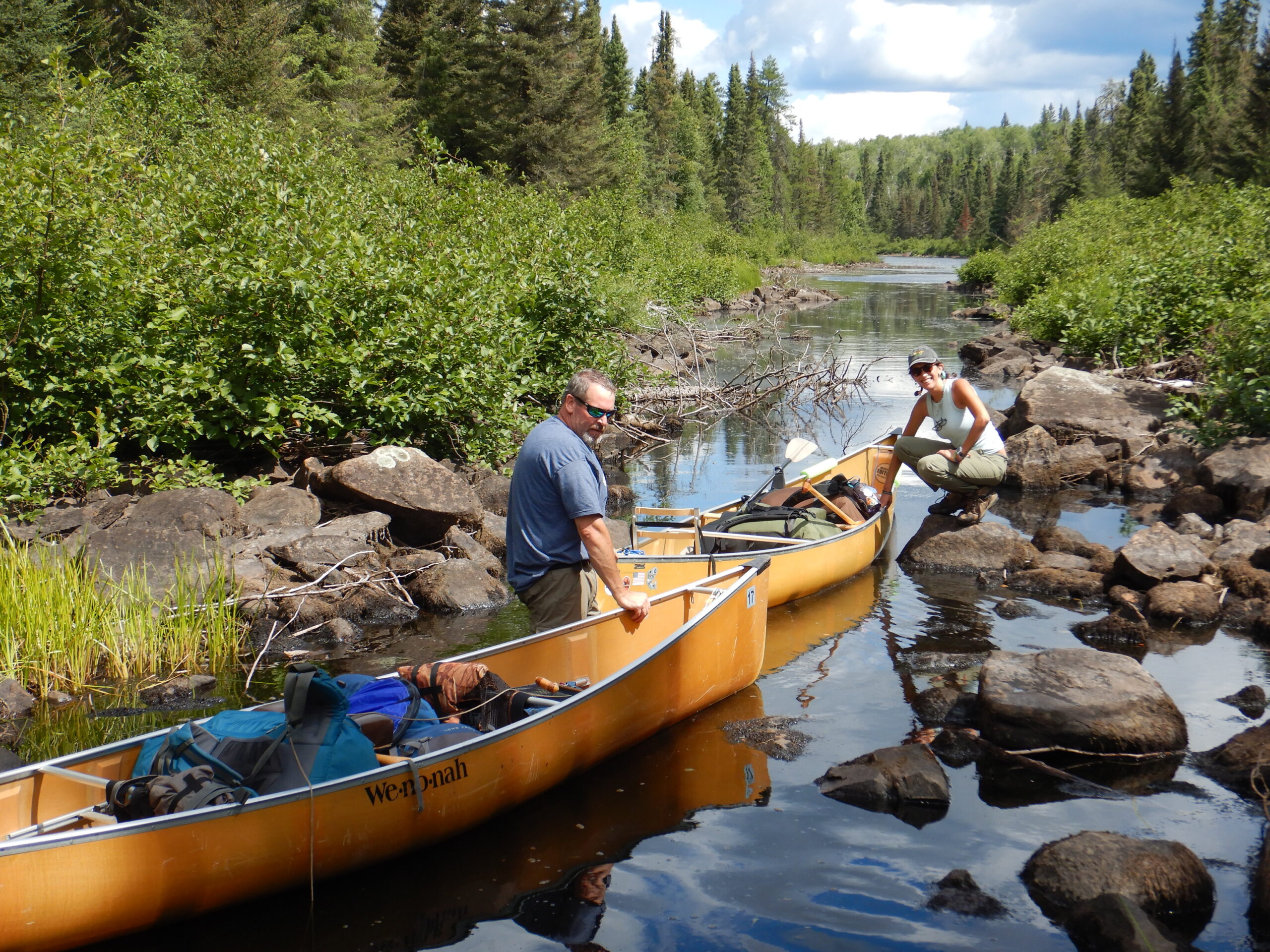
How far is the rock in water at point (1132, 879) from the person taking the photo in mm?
4148

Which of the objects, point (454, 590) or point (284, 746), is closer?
point (284, 746)

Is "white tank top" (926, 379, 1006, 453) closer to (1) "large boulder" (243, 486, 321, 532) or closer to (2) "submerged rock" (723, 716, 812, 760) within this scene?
(2) "submerged rock" (723, 716, 812, 760)

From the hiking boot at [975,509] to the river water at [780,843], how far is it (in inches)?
86.1

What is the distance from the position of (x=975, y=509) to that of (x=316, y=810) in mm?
7410

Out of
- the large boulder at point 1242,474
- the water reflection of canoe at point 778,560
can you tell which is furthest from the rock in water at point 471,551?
the large boulder at point 1242,474

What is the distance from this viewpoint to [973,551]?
9352 millimetres

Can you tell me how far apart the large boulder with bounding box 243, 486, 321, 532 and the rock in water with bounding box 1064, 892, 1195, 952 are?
22.4 ft

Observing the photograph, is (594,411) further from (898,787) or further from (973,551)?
(973,551)

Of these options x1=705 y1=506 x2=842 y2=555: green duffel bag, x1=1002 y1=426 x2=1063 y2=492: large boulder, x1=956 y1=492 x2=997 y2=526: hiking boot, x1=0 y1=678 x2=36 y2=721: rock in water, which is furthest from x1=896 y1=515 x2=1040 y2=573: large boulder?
x1=0 y1=678 x2=36 y2=721: rock in water

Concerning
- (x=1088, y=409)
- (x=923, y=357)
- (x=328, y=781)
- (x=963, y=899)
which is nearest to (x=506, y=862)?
(x=328, y=781)

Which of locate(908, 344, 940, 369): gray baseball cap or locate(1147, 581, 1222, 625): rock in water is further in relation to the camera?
locate(908, 344, 940, 369): gray baseball cap

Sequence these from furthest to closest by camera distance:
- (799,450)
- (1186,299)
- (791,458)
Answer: (1186,299) → (799,450) → (791,458)

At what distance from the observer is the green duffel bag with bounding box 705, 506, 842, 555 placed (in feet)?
28.2

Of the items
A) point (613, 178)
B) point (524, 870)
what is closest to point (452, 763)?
point (524, 870)
